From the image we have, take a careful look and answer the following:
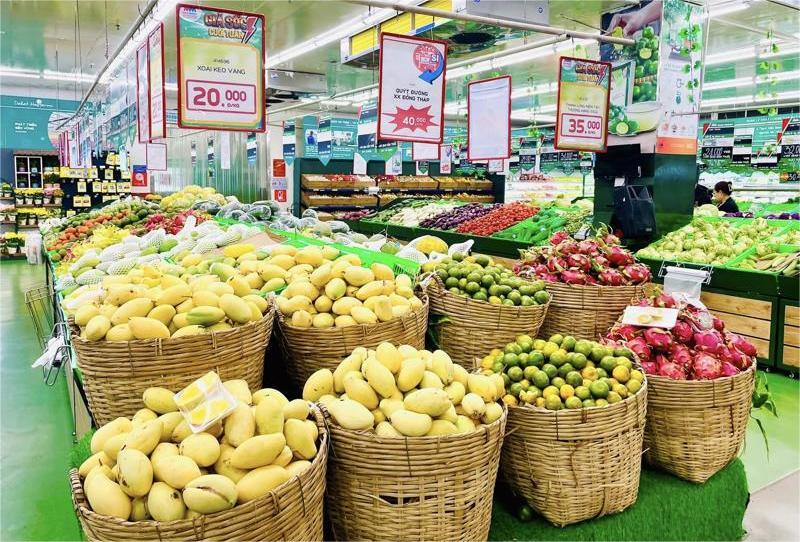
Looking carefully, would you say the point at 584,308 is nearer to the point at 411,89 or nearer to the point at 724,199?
the point at 411,89

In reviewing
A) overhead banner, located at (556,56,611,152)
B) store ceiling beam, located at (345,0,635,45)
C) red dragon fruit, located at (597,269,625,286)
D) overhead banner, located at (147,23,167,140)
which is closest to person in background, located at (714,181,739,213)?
overhead banner, located at (556,56,611,152)

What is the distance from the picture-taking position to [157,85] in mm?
5219

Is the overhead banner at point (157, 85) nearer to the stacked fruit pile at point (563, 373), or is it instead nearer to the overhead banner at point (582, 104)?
the overhead banner at point (582, 104)

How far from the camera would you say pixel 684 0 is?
21.8 feet

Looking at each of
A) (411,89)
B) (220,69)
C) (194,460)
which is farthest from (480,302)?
(411,89)

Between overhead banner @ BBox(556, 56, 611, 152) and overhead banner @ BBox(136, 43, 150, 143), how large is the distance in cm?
388

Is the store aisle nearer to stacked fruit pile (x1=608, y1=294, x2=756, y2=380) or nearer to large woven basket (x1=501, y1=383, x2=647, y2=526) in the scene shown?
large woven basket (x1=501, y1=383, x2=647, y2=526)

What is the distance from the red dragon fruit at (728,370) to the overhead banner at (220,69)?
3.66 meters

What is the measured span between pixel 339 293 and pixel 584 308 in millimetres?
1371

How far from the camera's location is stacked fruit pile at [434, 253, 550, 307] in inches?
114

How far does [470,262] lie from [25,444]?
11.2 feet

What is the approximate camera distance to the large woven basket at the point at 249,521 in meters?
1.43

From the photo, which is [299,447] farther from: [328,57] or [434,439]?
[328,57]

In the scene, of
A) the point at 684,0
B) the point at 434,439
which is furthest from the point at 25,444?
the point at 684,0
